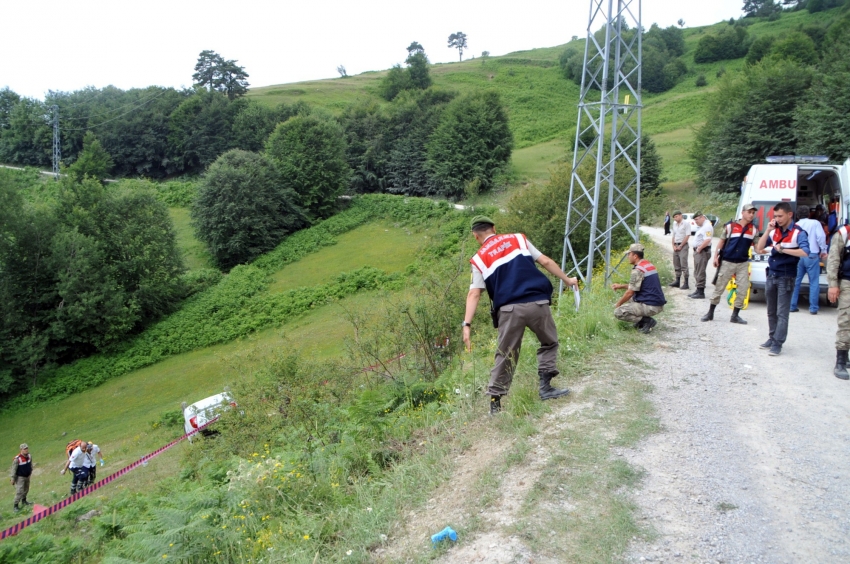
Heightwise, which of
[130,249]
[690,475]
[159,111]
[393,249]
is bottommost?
[393,249]

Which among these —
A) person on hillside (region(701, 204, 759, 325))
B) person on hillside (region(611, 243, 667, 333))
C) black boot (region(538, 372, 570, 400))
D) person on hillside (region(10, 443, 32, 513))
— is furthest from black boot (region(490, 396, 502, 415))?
person on hillside (region(10, 443, 32, 513))

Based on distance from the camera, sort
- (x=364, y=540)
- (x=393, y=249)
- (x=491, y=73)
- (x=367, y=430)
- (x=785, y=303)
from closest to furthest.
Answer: (x=364, y=540) < (x=367, y=430) < (x=785, y=303) < (x=393, y=249) < (x=491, y=73)

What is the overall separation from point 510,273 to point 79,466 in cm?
1462

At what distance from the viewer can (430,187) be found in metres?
53.6

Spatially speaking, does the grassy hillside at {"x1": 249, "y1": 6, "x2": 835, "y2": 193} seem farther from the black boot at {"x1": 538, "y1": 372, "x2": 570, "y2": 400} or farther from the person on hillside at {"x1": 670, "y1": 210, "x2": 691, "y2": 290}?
the black boot at {"x1": 538, "y1": 372, "x2": 570, "y2": 400}

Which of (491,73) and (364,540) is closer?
(364,540)

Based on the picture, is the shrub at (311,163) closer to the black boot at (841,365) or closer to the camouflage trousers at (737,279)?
the camouflage trousers at (737,279)

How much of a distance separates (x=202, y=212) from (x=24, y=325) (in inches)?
641

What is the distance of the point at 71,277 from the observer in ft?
101

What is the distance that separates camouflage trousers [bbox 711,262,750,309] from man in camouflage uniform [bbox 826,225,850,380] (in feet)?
9.02

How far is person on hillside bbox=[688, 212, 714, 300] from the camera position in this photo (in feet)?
40.9

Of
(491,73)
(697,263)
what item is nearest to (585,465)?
(697,263)

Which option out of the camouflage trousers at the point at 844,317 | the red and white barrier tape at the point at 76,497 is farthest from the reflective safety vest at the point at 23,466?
the camouflage trousers at the point at 844,317

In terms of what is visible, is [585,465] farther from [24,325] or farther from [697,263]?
[24,325]
